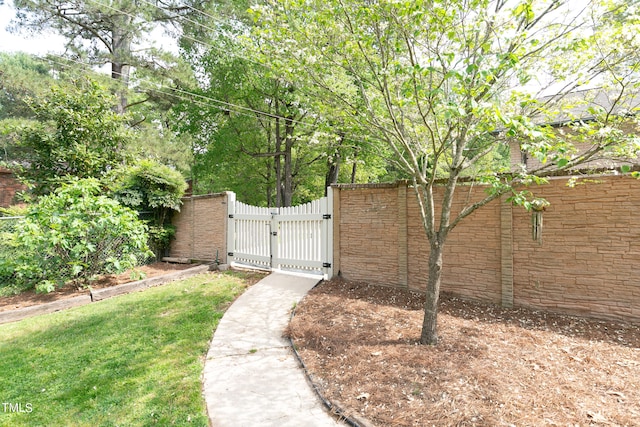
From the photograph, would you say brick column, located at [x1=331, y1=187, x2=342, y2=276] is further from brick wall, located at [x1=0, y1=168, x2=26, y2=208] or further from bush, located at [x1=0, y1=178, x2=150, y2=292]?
brick wall, located at [x1=0, y1=168, x2=26, y2=208]

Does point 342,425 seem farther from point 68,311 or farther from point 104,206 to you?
point 104,206

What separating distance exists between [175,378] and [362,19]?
12.7 feet

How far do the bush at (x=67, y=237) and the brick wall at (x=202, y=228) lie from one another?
5.79ft

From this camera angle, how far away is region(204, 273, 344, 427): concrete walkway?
2.31 m

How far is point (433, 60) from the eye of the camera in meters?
2.58

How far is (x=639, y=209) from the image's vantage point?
133 inches

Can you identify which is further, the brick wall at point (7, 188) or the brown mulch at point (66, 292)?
the brick wall at point (7, 188)

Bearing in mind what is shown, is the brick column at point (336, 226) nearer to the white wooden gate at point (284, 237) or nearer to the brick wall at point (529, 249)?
the white wooden gate at point (284, 237)

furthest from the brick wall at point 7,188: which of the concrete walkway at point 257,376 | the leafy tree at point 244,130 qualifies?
the concrete walkway at point 257,376

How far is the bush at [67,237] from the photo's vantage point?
5301 millimetres

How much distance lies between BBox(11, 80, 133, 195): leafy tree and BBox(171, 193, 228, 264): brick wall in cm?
230

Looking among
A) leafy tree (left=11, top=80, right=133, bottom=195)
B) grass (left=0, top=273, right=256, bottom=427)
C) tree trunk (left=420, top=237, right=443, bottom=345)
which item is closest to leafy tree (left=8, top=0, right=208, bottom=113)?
leafy tree (left=11, top=80, right=133, bottom=195)

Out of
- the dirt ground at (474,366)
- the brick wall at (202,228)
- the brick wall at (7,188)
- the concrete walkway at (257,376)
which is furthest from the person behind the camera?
the brick wall at (7,188)

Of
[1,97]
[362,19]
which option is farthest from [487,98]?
[1,97]
